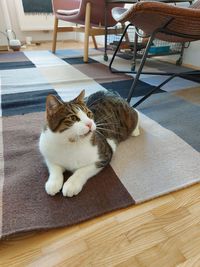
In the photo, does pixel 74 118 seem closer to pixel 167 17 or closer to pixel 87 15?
pixel 167 17

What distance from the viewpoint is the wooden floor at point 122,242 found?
537mm

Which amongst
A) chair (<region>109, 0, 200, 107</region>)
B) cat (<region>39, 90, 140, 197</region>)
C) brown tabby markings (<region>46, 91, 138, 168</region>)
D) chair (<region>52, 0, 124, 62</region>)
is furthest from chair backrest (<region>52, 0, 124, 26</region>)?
cat (<region>39, 90, 140, 197</region>)

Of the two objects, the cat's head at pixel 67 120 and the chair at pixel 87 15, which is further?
the chair at pixel 87 15

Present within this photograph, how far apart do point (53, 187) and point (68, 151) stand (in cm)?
13

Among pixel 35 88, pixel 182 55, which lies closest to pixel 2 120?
pixel 35 88

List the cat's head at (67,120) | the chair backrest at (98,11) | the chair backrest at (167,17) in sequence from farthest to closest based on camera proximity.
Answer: the chair backrest at (98,11) → the chair backrest at (167,17) → the cat's head at (67,120)

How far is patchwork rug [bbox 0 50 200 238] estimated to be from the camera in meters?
0.66

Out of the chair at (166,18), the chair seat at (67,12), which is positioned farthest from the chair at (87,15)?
the chair at (166,18)

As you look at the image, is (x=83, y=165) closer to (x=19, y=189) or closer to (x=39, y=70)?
(x=19, y=189)

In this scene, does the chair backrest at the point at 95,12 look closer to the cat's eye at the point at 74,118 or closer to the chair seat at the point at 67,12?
the chair seat at the point at 67,12

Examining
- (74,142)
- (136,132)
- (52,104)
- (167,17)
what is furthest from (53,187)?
(167,17)

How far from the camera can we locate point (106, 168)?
829 mm

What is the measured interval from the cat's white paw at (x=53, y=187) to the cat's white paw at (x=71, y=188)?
0.02 m

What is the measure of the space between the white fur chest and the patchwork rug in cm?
7
